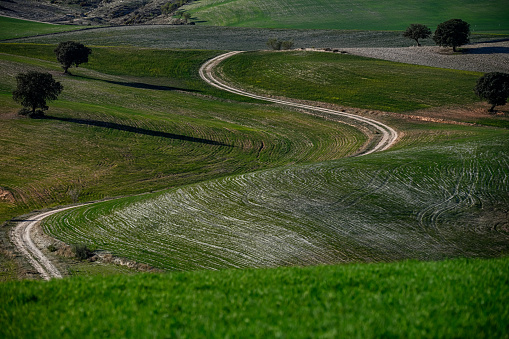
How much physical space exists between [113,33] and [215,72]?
53455mm

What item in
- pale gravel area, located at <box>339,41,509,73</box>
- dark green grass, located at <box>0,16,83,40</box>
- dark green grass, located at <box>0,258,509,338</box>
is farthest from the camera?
dark green grass, located at <box>0,16,83,40</box>

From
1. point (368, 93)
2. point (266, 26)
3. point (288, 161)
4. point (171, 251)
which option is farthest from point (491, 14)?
point (171, 251)

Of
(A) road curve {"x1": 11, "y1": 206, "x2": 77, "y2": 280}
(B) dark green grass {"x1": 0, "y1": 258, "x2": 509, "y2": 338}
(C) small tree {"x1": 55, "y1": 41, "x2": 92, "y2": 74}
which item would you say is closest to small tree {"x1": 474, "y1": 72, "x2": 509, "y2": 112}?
(B) dark green grass {"x1": 0, "y1": 258, "x2": 509, "y2": 338}

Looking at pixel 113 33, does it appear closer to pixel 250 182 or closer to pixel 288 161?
pixel 288 161

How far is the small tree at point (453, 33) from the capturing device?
8956 centimetres

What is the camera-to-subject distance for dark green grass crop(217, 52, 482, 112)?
69.7m

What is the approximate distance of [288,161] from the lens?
49062 mm

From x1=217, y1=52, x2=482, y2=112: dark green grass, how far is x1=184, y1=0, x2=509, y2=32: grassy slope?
181 ft

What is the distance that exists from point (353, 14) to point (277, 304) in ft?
518

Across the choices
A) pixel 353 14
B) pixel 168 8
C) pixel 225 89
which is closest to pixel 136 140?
pixel 225 89

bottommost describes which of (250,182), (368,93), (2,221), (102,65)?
(2,221)

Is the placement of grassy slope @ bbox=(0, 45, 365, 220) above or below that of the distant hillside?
below

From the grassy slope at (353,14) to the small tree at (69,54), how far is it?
259 ft

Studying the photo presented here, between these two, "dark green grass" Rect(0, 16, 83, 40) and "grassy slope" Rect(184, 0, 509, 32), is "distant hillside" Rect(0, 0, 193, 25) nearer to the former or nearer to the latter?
"dark green grass" Rect(0, 16, 83, 40)
